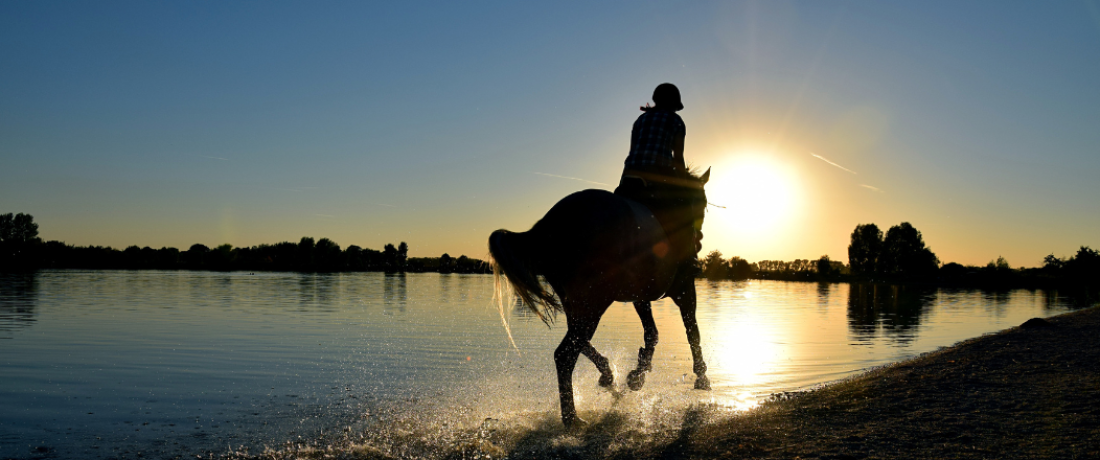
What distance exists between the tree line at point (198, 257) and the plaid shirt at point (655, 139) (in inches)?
3708

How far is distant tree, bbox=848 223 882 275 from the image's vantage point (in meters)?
130

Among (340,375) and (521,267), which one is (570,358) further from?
(340,375)

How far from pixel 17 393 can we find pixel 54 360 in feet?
10.8

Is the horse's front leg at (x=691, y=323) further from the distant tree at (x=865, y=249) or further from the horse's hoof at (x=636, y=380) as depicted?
the distant tree at (x=865, y=249)

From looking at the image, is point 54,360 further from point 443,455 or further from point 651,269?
point 651,269

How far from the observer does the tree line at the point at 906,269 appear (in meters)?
89.6

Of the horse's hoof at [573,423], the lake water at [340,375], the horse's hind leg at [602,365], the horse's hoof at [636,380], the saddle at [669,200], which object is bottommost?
the lake water at [340,375]

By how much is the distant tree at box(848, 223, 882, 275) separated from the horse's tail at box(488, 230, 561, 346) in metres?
139

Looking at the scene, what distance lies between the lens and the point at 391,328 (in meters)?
16.2

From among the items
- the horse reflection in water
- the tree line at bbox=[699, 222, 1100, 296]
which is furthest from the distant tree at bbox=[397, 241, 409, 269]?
the horse reflection in water

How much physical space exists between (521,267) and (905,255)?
438 ft

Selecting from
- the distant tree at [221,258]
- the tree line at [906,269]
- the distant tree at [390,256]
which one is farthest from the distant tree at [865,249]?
the distant tree at [221,258]

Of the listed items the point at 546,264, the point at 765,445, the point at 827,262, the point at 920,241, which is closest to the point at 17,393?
the point at 546,264

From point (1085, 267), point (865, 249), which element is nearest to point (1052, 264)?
point (1085, 267)
